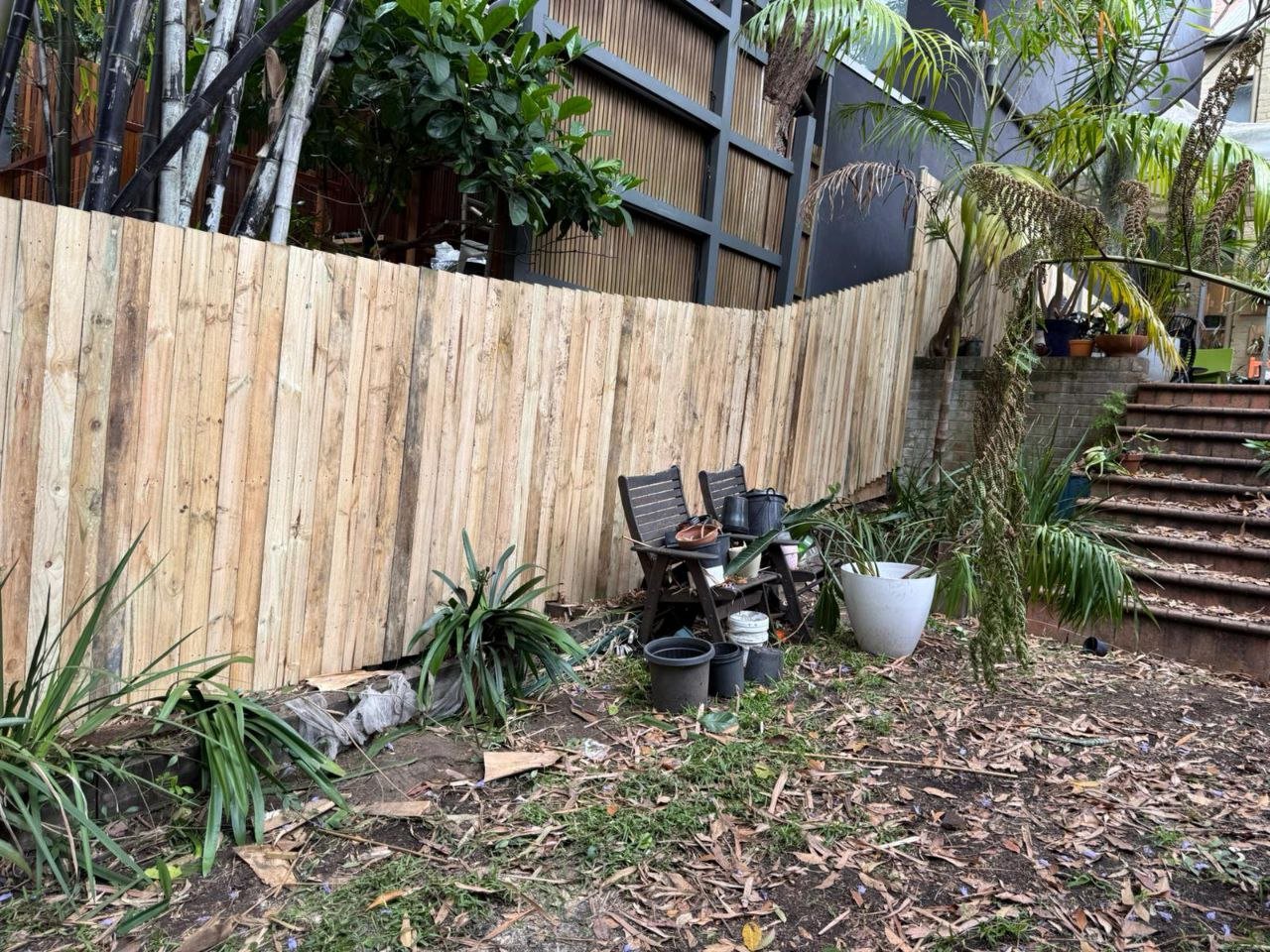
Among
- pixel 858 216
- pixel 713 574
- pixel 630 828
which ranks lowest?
pixel 630 828

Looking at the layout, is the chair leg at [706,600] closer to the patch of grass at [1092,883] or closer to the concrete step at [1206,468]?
the patch of grass at [1092,883]

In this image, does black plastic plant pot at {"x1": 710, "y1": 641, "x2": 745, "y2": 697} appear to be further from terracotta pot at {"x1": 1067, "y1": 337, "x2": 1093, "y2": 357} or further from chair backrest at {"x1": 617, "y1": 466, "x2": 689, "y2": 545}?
terracotta pot at {"x1": 1067, "y1": 337, "x2": 1093, "y2": 357}

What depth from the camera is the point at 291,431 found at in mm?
2973

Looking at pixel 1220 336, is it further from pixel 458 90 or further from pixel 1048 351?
pixel 458 90

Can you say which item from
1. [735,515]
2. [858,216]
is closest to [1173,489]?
[735,515]

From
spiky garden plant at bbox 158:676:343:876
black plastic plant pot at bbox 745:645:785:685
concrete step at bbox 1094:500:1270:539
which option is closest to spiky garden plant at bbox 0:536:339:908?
spiky garden plant at bbox 158:676:343:876

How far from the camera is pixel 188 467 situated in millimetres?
2691

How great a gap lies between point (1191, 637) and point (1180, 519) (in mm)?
1204

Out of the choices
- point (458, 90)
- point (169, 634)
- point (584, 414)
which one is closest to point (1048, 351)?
point (584, 414)

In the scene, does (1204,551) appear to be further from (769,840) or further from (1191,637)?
(769,840)

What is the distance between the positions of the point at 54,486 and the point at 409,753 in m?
1.32

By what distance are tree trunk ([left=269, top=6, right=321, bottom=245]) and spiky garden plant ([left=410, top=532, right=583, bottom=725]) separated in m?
1.43

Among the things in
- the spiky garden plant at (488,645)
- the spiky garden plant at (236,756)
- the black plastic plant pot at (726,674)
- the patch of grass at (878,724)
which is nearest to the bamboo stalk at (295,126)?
the spiky garden plant at (488,645)

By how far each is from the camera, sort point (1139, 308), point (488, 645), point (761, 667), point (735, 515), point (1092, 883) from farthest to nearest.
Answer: point (1139, 308) → point (735, 515) → point (761, 667) → point (488, 645) → point (1092, 883)
